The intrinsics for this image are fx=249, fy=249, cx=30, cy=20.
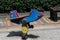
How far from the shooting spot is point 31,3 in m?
18.7

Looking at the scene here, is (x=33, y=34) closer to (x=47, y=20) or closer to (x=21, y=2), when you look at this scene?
(x=47, y=20)

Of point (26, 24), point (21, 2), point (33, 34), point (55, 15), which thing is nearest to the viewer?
point (26, 24)

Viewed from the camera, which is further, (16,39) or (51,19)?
(51,19)

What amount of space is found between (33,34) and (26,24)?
1.49 meters

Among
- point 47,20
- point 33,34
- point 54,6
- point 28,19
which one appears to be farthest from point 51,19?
point 28,19

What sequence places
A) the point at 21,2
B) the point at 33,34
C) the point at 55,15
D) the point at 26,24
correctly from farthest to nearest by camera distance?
the point at 21,2
the point at 55,15
the point at 33,34
the point at 26,24

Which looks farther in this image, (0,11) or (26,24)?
(0,11)

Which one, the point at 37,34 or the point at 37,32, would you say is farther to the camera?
the point at 37,32

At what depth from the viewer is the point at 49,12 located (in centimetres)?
1886

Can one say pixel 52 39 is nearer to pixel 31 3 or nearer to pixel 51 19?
pixel 51 19

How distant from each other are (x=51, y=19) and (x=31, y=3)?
2136 mm

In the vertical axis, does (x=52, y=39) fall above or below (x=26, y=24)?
below

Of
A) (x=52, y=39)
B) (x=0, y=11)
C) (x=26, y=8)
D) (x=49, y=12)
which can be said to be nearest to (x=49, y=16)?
(x=49, y=12)

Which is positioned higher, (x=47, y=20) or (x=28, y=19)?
(x=28, y=19)
